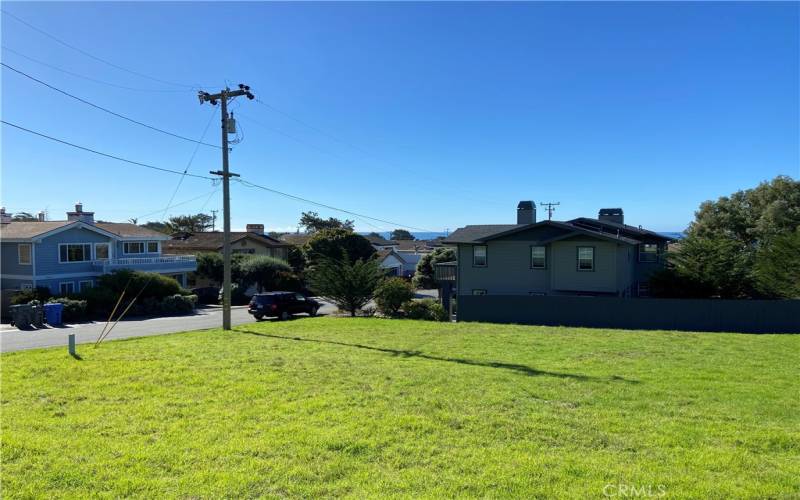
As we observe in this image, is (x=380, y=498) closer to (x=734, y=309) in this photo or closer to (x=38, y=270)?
(x=734, y=309)

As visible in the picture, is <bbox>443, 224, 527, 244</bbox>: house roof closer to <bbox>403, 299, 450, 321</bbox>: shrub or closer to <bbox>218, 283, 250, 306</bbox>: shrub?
<bbox>403, 299, 450, 321</bbox>: shrub

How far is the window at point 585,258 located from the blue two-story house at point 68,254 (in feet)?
104

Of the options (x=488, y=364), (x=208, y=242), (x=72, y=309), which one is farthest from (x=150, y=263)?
(x=488, y=364)

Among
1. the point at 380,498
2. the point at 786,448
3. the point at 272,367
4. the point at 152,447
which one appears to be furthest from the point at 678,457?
the point at 272,367

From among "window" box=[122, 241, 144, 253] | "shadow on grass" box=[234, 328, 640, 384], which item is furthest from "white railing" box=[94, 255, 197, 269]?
"shadow on grass" box=[234, 328, 640, 384]

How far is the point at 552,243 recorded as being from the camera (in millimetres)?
27266

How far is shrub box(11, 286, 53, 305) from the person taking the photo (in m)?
27.5

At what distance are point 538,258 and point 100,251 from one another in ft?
103

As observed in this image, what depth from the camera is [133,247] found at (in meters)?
40.1

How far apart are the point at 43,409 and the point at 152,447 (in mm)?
2735

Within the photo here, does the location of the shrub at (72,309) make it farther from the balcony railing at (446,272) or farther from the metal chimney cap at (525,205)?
the metal chimney cap at (525,205)

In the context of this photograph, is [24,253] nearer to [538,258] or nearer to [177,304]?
[177,304]

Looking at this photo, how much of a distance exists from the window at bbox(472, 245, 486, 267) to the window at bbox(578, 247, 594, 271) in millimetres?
5742

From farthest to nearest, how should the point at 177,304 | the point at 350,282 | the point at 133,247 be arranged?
1. the point at 133,247
2. the point at 177,304
3. the point at 350,282
